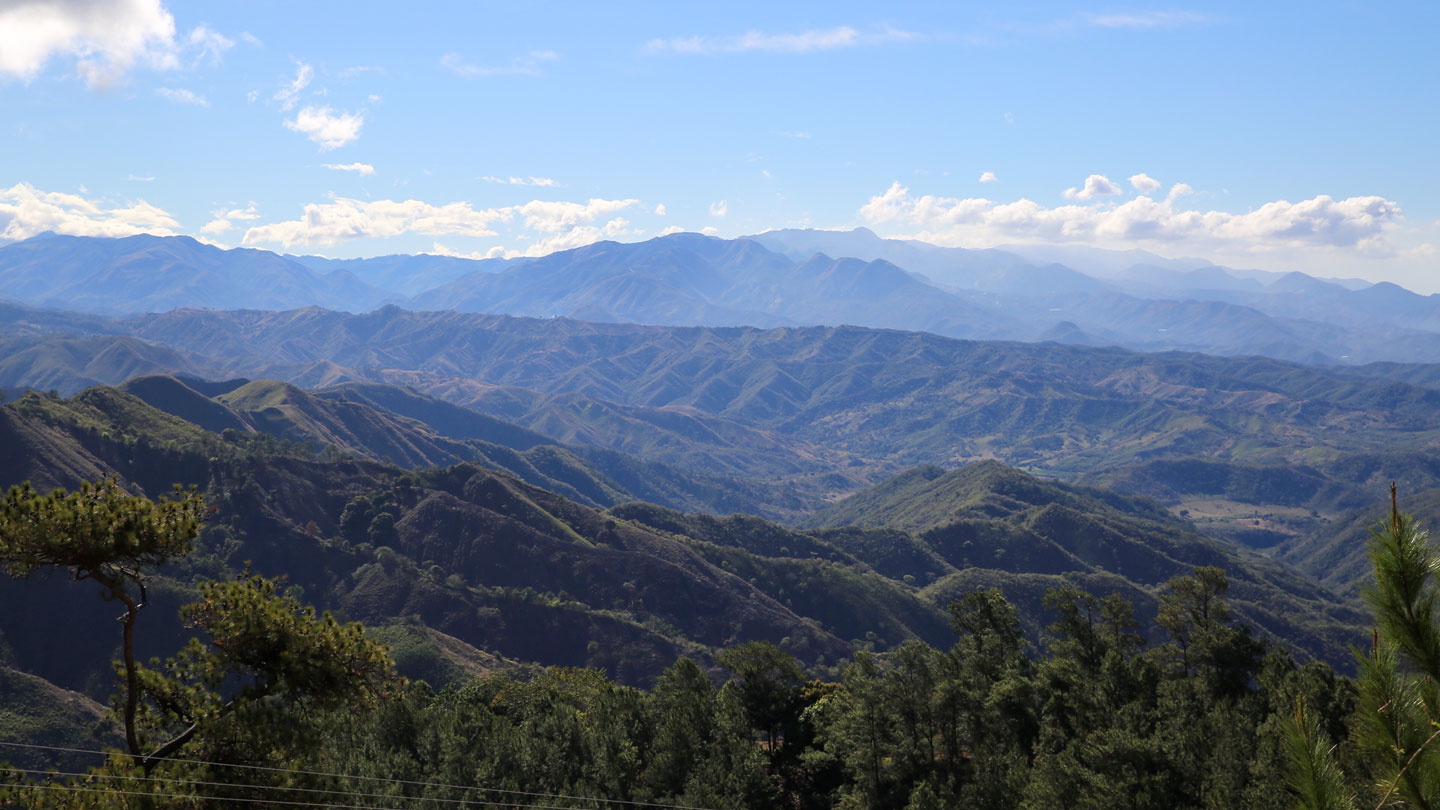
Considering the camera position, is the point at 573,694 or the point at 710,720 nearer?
the point at 710,720

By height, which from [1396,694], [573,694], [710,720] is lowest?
[573,694]

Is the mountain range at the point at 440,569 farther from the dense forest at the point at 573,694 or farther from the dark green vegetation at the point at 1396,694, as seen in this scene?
the dark green vegetation at the point at 1396,694

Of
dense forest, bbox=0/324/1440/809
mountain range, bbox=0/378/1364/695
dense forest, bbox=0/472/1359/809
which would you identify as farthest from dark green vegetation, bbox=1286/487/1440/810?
mountain range, bbox=0/378/1364/695

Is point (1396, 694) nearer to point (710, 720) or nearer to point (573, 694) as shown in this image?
point (710, 720)

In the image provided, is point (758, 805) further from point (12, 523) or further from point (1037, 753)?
point (12, 523)

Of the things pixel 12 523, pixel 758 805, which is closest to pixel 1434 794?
pixel 12 523


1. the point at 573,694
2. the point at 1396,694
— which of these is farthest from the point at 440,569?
the point at 1396,694

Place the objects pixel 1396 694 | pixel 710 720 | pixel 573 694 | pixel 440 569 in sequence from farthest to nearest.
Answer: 1. pixel 440 569
2. pixel 573 694
3. pixel 710 720
4. pixel 1396 694

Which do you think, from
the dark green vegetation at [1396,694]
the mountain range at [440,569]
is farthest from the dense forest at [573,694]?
the mountain range at [440,569]

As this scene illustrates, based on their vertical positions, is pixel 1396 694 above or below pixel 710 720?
above

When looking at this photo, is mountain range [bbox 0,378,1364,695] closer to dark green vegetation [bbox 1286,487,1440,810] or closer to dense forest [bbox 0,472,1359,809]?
dense forest [bbox 0,472,1359,809]

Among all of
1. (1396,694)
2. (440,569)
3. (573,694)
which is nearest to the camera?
(1396,694)

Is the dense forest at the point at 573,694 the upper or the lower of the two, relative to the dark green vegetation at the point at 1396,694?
Result: lower

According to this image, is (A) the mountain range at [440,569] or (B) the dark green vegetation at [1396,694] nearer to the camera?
(B) the dark green vegetation at [1396,694]
